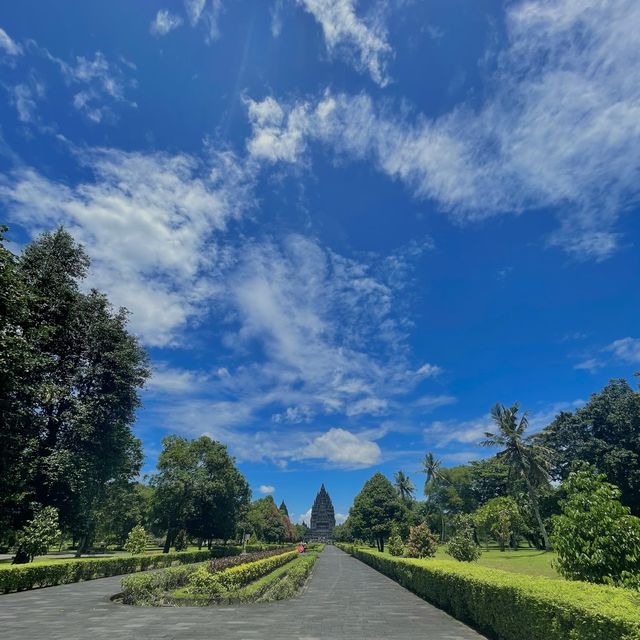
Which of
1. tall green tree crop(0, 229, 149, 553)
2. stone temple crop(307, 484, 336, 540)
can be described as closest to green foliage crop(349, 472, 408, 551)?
tall green tree crop(0, 229, 149, 553)

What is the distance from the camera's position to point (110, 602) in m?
14.3

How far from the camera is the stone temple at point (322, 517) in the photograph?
136750 millimetres

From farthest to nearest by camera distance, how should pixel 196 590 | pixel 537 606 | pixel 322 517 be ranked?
pixel 322 517
pixel 196 590
pixel 537 606

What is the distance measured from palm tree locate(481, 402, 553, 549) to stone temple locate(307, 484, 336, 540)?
348 feet

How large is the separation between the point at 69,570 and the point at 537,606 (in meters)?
22.1

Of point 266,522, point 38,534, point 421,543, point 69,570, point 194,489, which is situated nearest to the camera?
point 38,534

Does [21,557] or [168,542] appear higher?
[168,542]

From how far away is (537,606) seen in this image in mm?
7172

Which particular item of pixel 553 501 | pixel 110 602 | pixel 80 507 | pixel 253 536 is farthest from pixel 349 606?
pixel 253 536

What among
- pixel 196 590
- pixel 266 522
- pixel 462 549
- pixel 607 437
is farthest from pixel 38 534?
pixel 266 522

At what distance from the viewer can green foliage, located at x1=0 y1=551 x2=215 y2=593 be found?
16.1 meters

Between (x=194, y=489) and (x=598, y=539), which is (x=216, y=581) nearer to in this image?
(x=598, y=539)

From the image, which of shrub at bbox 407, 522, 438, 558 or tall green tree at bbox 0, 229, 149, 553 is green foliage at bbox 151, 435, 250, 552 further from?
shrub at bbox 407, 522, 438, 558

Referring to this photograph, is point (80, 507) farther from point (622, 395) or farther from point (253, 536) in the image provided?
point (253, 536)
